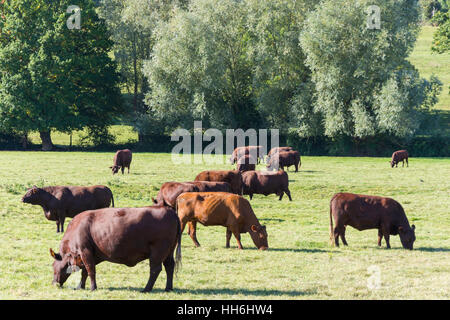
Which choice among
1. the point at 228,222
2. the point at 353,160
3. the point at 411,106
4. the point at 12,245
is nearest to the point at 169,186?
the point at 228,222

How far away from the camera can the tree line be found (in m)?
50.4

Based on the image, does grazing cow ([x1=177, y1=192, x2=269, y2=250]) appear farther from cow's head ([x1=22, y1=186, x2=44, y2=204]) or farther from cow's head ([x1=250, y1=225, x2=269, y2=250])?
cow's head ([x1=22, y1=186, x2=44, y2=204])

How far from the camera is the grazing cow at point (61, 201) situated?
1791cm

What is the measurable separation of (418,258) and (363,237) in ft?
11.2

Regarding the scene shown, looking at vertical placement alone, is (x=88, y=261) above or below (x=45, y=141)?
below

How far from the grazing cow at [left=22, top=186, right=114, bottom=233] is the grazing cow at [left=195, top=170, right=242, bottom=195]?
614 cm

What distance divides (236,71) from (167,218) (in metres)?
48.9

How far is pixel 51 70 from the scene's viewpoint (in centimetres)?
5522

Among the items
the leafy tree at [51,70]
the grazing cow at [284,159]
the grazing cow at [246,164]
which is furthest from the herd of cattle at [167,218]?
the leafy tree at [51,70]

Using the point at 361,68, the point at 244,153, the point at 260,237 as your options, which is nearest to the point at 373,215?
the point at 260,237

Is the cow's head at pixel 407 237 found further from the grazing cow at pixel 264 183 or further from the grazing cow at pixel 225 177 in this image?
the grazing cow at pixel 264 183

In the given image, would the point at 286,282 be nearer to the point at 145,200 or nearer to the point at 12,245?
the point at 12,245

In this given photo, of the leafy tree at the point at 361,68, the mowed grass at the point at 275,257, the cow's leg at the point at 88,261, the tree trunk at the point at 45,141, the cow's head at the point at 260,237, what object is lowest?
the mowed grass at the point at 275,257

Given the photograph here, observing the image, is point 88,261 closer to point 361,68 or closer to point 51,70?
point 361,68
